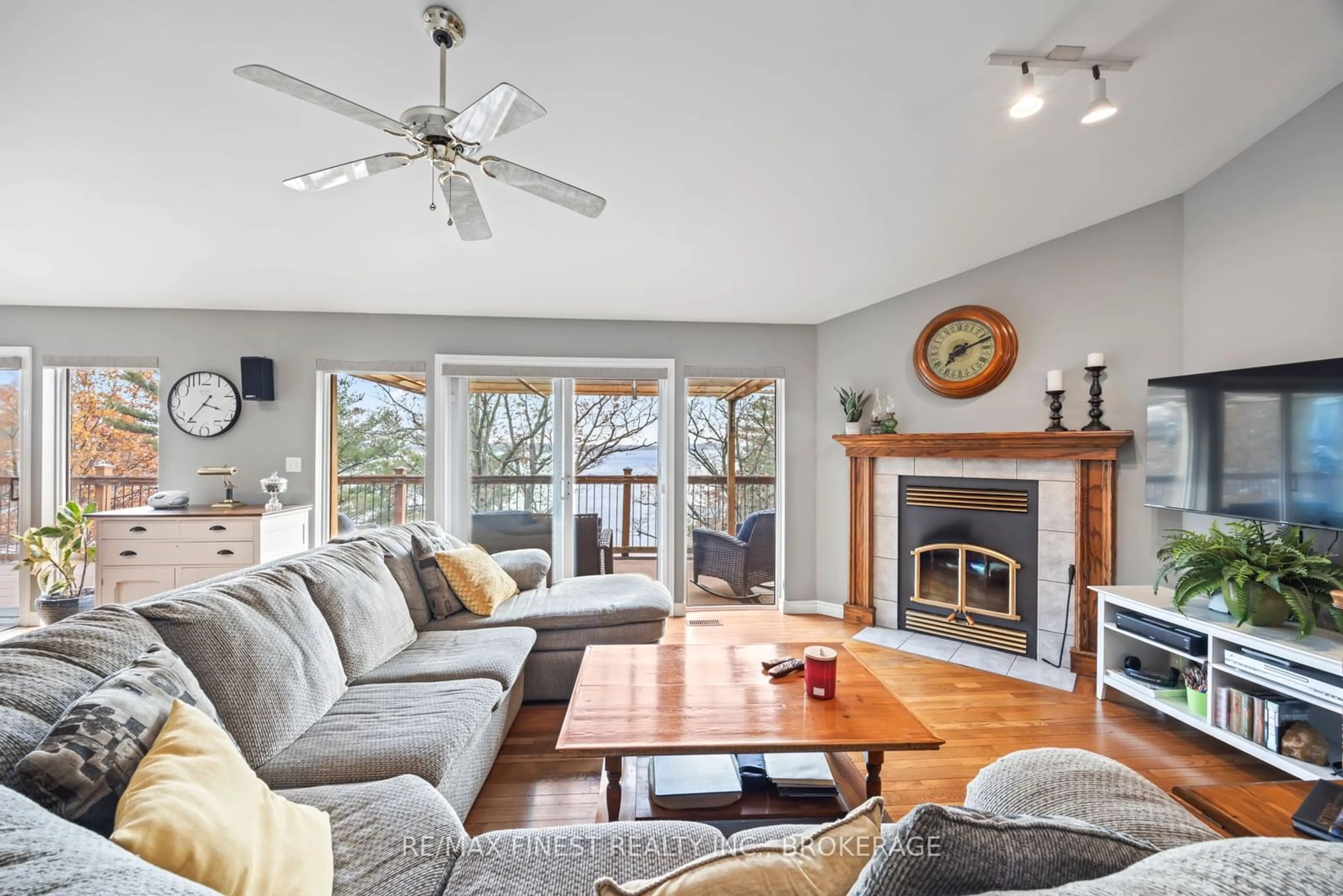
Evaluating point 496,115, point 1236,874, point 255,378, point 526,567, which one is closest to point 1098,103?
point 496,115

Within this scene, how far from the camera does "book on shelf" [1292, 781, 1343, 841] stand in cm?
111

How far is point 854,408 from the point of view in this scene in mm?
4148

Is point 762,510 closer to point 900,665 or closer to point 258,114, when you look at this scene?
point 900,665

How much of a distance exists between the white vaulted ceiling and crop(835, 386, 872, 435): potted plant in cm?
→ 89

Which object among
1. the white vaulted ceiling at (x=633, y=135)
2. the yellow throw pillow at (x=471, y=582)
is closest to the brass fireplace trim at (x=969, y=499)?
the white vaulted ceiling at (x=633, y=135)

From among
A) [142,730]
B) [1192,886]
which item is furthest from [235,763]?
[1192,886]

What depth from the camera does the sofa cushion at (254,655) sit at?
1.48m

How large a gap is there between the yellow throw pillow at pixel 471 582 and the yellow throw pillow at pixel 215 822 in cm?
165

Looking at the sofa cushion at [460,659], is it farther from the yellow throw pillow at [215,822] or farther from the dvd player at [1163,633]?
the dvd player at [1163,633]

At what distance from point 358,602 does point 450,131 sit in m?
1.71

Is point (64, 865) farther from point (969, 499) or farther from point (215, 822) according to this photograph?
point (969, 499)

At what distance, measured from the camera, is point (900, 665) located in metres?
3.35

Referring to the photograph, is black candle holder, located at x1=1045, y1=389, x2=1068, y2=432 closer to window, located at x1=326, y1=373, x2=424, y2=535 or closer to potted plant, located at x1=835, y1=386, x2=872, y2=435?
potted plant, located at x1=835, y1=386, x2=872, y2=435

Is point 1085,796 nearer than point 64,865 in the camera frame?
No
